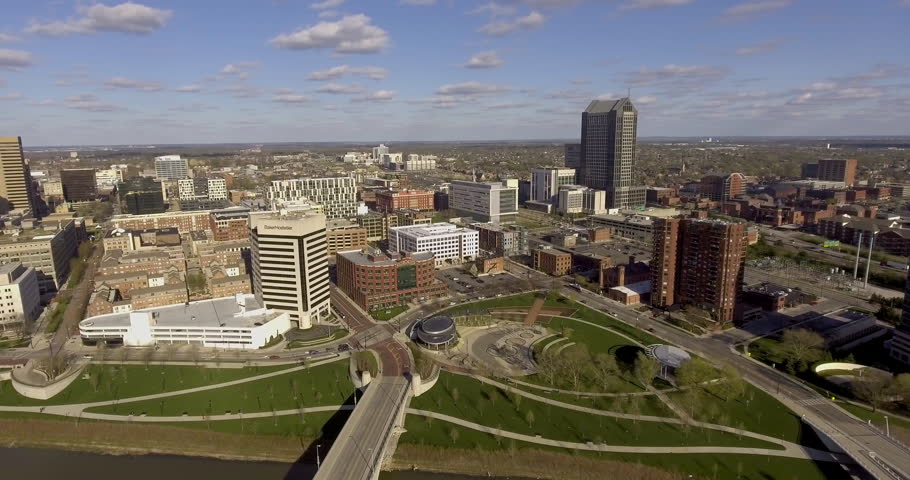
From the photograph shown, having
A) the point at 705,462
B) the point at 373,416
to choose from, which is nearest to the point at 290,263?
the point at 373,416

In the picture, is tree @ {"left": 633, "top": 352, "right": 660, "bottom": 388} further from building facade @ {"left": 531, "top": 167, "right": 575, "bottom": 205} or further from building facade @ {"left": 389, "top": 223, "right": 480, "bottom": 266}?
building facade @ {"left": 531, "top": 167, "right": 575, "bottom": 205}

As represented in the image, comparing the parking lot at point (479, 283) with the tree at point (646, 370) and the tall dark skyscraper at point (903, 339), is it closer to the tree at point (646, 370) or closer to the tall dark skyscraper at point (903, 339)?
the tree at point (646, 370)

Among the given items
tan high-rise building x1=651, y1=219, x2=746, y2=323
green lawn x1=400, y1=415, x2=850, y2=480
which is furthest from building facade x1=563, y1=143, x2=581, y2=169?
green lawn x1=400, y1=415, x2=850, y2=480

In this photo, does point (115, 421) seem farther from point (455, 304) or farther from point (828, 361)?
point (828, 361)

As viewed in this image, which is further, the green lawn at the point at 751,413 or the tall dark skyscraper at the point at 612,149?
the tall dark skyscraper at the point at 612,149

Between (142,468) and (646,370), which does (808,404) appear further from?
(142,468)

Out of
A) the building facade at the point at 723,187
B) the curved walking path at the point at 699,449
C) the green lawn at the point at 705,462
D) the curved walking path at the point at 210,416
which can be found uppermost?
the building facade at the point at 723,187

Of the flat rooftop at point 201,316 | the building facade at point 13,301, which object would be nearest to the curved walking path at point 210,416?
the flat rooftop at point 201,316

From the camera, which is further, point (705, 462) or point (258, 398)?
point (258, 398)
